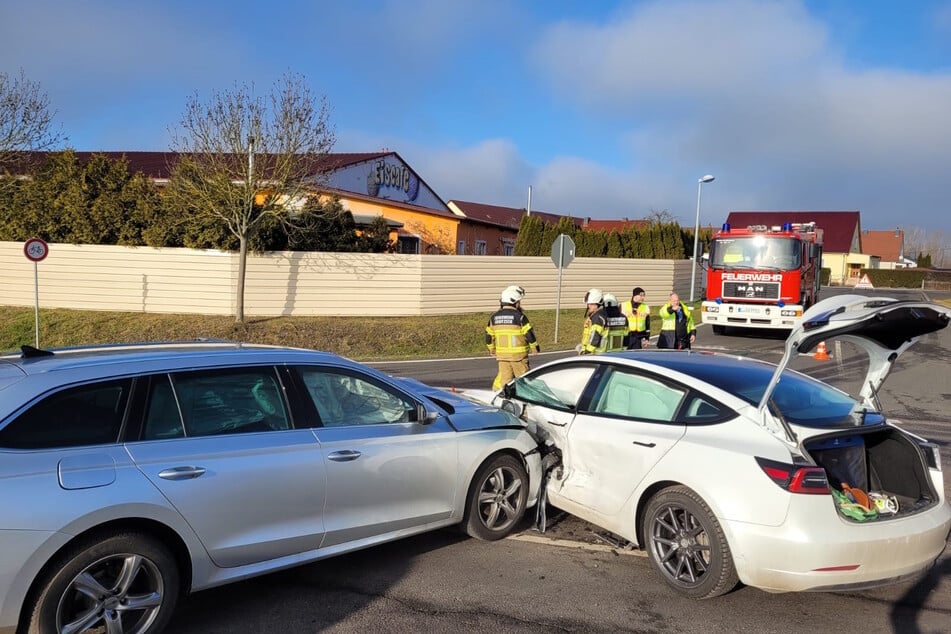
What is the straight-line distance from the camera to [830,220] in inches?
2844

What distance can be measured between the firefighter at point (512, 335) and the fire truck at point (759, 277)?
1257 centimetres

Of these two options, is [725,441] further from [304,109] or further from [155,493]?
[304,109]

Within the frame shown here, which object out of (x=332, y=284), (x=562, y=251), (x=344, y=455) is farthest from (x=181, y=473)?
(x=332, y=284)

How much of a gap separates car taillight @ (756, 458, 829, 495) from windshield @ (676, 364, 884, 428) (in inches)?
16.5

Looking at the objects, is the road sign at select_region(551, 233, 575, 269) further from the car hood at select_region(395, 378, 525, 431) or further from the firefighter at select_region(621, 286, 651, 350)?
the car hood at select_region(395, 378, 525, 431)

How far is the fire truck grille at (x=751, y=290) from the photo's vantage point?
61.6ft

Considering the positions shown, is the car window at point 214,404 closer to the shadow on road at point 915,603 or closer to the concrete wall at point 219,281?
the shadow on road at point 915,603

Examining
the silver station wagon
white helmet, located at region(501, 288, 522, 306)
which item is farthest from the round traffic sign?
the silver station wagon

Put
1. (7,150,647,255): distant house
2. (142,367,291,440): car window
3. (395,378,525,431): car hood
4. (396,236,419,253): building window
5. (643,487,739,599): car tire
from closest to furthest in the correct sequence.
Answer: (142,367,291,440): car window
(643,487,739,599): car tire
(395,378,525,431): car hood
(7,150,647,255): distant house
(396,236,419,253): building window

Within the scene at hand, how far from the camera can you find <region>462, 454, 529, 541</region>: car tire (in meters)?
4.78

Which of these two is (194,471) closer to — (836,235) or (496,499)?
(496,499)

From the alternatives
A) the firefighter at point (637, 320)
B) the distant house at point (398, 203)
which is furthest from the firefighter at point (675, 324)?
the distant house at point (398, 203)

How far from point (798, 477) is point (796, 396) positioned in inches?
37.1

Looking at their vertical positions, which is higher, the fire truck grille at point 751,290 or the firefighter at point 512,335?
the fire truck grille at point 751,290
